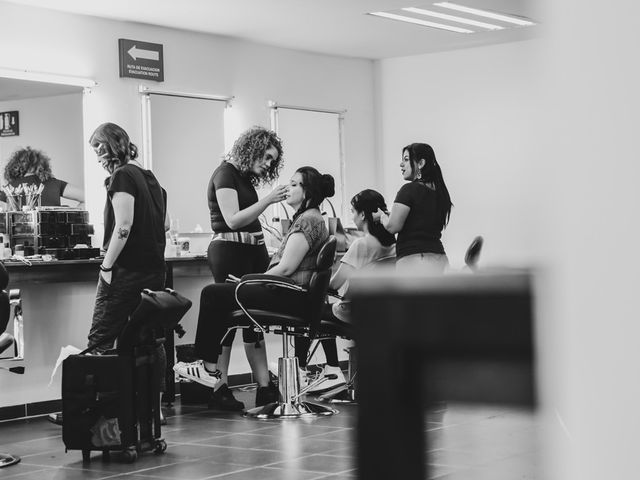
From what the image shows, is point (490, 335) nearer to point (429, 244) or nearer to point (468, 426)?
point (468, 426)

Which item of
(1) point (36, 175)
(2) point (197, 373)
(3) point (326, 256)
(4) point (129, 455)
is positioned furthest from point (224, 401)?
(1) point (36, 175)

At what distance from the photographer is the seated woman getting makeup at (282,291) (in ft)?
15.5

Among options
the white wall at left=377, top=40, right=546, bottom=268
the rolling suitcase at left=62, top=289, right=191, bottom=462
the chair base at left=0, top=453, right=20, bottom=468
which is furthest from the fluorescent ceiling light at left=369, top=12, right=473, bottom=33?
the chair base at left=0, top=453, right=20, bottom=468

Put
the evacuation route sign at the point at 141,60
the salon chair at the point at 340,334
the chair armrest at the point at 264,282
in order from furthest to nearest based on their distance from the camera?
the evacuation route sign at the point at 141,60
the salon chair at the point at 340,334
the chair armrest at the point at 264,282

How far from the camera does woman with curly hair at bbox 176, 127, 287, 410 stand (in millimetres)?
5234

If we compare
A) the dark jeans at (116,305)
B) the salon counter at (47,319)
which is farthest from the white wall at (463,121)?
the dark jeans at (116,305)

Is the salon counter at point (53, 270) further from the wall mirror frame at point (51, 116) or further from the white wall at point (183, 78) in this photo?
the wall mirror frame at point (51, 116)

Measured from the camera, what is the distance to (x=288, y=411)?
5023mm

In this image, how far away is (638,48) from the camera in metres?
0.18

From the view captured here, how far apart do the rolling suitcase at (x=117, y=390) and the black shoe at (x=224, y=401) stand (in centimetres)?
141

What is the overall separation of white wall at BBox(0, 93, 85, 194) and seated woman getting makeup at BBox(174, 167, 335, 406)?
147 cm

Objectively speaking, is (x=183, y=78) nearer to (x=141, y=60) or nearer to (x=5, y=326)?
(x=141, y=60)

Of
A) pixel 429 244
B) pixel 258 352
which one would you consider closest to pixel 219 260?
pixel 258 352

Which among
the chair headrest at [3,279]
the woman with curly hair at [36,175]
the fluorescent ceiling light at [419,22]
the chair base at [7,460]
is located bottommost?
the chair base at [7,460]
